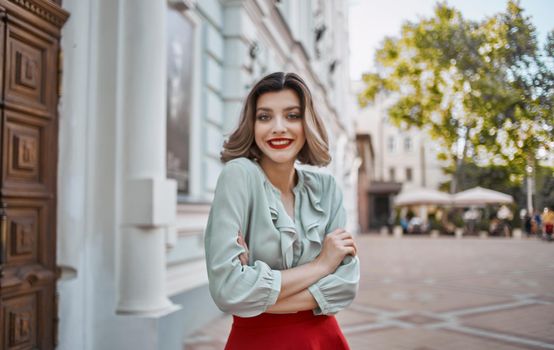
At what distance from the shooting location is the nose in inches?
59.1

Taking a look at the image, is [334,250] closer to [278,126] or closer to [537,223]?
[278,126]

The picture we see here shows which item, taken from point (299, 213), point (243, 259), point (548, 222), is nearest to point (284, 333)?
point (243, 259)

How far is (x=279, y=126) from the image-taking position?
1.50 meters

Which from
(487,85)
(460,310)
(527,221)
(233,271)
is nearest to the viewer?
(233,271)

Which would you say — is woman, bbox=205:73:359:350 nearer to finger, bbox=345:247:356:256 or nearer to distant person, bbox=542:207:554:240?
finger, bbox=345:247:356:256

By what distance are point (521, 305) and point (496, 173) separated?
1620 mm

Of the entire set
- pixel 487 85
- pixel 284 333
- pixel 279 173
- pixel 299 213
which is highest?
pixel 487 85

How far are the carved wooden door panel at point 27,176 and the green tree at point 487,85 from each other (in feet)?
A: 7.86

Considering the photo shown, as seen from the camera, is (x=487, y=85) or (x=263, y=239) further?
(x=487, y=85)

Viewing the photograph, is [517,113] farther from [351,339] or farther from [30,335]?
[30,335]

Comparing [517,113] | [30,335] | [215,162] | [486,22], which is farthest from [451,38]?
[215,162]

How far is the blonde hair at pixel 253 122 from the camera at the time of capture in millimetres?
1531

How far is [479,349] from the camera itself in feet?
13.5

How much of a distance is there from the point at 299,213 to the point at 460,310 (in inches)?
196
